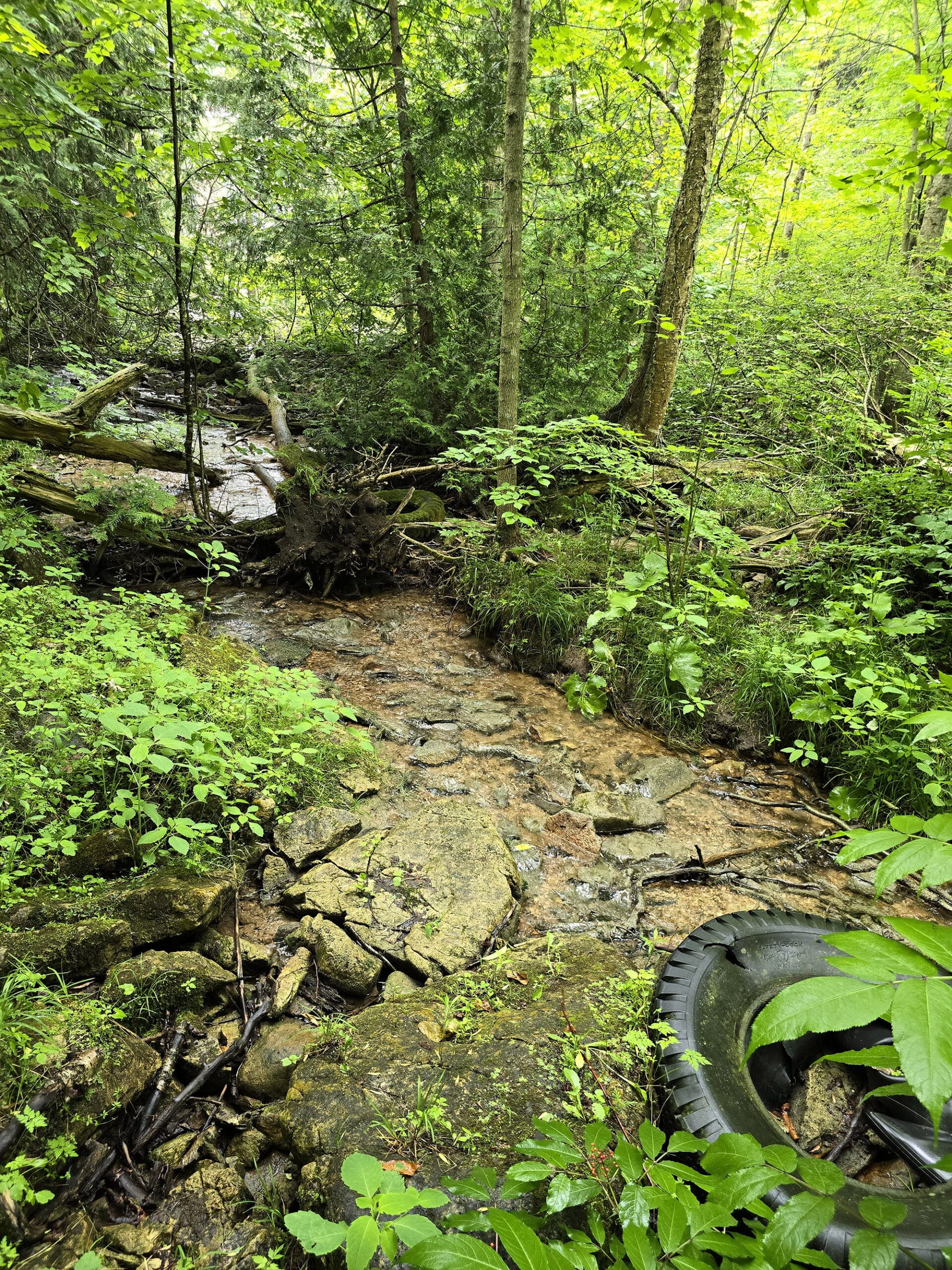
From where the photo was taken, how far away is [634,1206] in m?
1.23

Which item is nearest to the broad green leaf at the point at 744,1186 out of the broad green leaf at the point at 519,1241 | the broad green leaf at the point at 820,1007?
the broad green leaf at the point at 519,1241

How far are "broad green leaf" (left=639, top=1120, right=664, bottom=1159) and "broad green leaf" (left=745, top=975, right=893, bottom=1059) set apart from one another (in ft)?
2.33

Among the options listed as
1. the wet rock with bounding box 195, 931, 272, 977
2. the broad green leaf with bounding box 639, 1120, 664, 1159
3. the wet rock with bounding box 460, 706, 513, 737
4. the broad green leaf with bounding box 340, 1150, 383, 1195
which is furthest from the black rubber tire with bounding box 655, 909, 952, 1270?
the wet rock with bounding box 460, 706, 513, 737

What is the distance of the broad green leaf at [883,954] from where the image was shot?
0.88 metres

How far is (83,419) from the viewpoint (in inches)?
234

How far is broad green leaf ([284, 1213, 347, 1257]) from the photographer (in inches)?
47.0

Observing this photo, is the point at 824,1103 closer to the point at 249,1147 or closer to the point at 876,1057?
the point at 876,1057

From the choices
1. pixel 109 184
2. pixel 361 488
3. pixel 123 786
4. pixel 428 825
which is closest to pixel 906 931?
pixel 428 825

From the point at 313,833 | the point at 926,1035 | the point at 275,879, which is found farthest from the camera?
the point at 313,833

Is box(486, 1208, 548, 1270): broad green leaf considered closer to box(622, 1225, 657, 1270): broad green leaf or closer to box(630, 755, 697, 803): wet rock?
box(622, 1225, 657, 1270): broad green leaf

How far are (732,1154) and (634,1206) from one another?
24cm

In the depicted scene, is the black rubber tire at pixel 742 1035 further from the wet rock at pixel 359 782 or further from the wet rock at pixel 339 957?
the wet rock at pixel 359 782

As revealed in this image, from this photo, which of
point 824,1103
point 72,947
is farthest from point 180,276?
point 824,1103

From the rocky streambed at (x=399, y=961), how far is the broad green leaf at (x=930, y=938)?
3.61 ft
